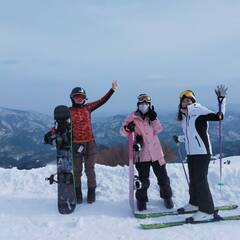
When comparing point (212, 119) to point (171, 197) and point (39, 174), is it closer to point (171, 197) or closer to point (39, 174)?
point (171, 197)

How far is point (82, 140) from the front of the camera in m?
8.40

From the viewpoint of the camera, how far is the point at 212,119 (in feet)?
23.5

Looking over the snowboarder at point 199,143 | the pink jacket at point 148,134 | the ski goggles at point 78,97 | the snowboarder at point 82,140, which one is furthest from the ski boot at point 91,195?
the snowboarder at point 199,143

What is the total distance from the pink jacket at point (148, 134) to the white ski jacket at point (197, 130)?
78 cm

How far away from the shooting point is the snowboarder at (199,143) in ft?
23.9

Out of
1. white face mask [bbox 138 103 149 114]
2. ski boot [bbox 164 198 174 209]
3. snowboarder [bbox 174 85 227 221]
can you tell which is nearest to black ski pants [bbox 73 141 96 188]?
white face mask [bbox 138 103 149 114]

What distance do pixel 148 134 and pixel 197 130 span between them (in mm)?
1075

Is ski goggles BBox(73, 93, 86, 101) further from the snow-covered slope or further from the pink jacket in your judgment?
the snow-covered slope

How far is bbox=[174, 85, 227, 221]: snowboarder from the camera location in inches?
287

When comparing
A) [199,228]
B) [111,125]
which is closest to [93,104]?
[199,228]

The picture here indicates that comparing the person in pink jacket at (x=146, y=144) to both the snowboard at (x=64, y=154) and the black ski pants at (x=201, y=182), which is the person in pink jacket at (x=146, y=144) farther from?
the snowboard at (x=64, y=154)

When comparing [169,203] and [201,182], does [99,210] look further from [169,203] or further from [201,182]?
[201,182]

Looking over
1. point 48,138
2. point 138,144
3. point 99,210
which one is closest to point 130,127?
point 138,144

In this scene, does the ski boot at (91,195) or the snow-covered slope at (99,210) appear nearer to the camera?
the snow-covered slope at (99,210)
